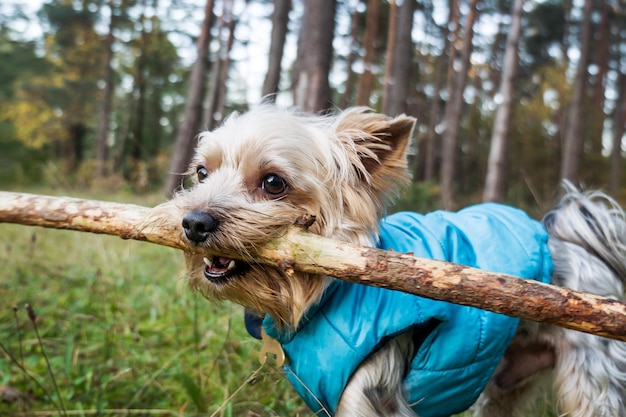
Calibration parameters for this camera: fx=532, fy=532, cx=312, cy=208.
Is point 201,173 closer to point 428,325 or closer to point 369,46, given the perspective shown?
point 428,325

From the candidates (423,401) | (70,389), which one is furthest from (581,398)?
(70,389)

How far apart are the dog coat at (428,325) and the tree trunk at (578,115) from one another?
13.9m

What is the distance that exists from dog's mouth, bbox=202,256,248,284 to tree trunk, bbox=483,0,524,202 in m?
10.5

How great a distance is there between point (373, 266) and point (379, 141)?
117 centimetres

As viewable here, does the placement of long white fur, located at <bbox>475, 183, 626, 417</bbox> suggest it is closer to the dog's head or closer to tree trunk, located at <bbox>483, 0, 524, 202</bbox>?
the dog's head

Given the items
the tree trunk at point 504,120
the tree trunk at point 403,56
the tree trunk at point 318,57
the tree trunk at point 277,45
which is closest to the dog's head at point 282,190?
the tree trunk at point 318,57

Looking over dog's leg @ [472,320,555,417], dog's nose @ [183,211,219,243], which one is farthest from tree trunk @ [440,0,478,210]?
dog's nose @ [183,211,219,243]

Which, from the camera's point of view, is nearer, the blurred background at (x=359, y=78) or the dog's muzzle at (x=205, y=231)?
the dog's muzzle at (x=205, y=231)

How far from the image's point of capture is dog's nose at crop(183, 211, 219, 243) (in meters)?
2.57

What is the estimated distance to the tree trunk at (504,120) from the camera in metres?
12.6

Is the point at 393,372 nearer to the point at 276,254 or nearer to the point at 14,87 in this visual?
the point at 276,254

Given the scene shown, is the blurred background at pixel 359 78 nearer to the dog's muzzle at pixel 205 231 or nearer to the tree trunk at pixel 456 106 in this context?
the tree trunk at pixel 456 106

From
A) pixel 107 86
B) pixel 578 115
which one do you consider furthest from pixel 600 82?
pixel 107 86

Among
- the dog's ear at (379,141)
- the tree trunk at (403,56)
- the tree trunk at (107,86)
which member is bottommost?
the tree trunk at (107,86)
